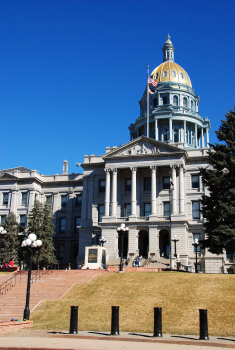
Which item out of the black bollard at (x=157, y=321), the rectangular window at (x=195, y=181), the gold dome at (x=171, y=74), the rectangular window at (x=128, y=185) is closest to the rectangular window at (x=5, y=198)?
the rectangular window at (x=128, y=185)

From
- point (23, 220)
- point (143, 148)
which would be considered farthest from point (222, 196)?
point (23, 220)

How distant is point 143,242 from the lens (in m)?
61.7

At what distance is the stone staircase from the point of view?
97.2 ft

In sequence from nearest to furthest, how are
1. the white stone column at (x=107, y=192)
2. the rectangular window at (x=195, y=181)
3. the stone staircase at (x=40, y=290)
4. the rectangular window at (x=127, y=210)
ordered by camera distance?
1. the stone staircase at (x=40, y=290)
2. the white stone column at (x=107, y=192)
3. the rectangular window at (x=127, y=210)
4. the rectangular window at (x=195, y=181)

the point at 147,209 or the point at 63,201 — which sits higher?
the point at 63,201

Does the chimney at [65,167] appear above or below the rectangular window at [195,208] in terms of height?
above

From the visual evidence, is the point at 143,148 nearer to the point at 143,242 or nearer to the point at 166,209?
the point at 166,209

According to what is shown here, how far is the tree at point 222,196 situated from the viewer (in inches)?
1635

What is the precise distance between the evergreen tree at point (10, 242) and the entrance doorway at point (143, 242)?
59.6 feet

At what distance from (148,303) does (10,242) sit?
129 feet

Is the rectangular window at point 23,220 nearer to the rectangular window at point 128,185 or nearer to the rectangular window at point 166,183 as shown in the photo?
the rectangular window at point 128,185

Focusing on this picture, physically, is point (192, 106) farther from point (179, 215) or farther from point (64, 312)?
point (64, 312)

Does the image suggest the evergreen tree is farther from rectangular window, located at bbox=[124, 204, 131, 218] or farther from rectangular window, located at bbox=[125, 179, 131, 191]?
rectangular window, located at bbox=[125, 179, 131, 191]

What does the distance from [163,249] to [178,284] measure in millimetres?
29442
